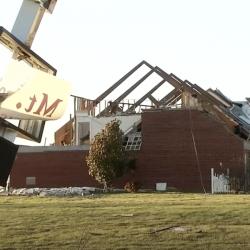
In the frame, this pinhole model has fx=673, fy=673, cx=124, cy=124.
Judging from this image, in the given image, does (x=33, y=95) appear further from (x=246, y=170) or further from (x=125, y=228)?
(x=246, y=170)

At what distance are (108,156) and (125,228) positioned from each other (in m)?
24.7

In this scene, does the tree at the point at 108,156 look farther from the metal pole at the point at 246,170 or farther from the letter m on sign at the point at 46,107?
the letter m on sign at the point at 46,107

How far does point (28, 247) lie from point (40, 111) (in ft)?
25.9

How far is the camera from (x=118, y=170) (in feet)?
135

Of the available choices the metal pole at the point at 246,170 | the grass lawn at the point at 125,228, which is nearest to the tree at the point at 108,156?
the metal pole at the point at 246,170

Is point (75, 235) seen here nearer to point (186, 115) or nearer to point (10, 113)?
point (10, 113)

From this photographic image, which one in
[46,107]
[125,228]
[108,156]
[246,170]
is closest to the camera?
[46,107]

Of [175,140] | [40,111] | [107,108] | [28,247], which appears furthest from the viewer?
[107,108]

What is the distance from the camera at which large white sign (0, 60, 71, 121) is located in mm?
6566

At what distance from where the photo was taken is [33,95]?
6559 mm

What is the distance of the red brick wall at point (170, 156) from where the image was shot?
42.7 meters

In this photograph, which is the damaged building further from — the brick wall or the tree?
the tree

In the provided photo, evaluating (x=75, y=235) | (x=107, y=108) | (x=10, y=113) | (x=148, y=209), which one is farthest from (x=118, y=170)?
(x=10, y=113)

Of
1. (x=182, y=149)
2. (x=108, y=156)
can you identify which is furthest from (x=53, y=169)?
(x=182, y=149)
